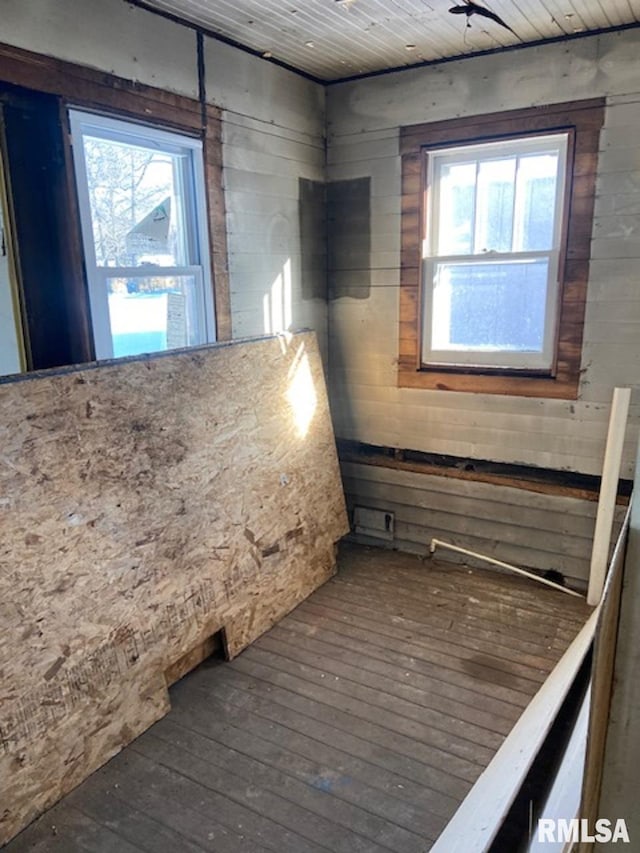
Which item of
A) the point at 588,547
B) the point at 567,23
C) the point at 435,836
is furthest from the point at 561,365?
the point at 435,836

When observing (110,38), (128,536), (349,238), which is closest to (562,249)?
(349,238)

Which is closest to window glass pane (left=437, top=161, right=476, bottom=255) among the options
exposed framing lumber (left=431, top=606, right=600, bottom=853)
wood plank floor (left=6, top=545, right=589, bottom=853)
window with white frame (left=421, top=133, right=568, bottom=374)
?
window with white frame (left=421, top=133, right=568, bottom=374)

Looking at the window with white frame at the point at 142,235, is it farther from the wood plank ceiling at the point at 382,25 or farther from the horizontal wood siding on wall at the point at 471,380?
the horizontal wood siding on wall at the point at 471,380

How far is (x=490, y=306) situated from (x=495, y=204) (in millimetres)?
555

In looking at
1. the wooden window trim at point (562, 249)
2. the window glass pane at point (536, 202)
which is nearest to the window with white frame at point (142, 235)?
the wooden window trim at point (562, 249)

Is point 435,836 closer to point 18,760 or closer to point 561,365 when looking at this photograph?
point 18,760

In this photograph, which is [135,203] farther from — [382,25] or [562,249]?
[562,249]

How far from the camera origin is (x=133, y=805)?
2.03 m

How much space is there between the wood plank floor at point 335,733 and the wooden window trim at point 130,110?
1594mm

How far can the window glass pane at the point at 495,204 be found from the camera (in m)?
3.27

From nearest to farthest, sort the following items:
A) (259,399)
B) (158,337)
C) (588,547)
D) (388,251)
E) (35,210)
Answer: (35,210) → (158,337) → (259,399) → (588,547) → (388,251)

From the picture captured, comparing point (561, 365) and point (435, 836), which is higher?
point (561, 365)

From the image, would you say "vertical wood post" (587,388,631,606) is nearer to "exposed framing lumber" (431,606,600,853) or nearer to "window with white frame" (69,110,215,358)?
"exposed framing lumber" (431,606,600,853)

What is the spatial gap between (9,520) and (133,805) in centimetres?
105
